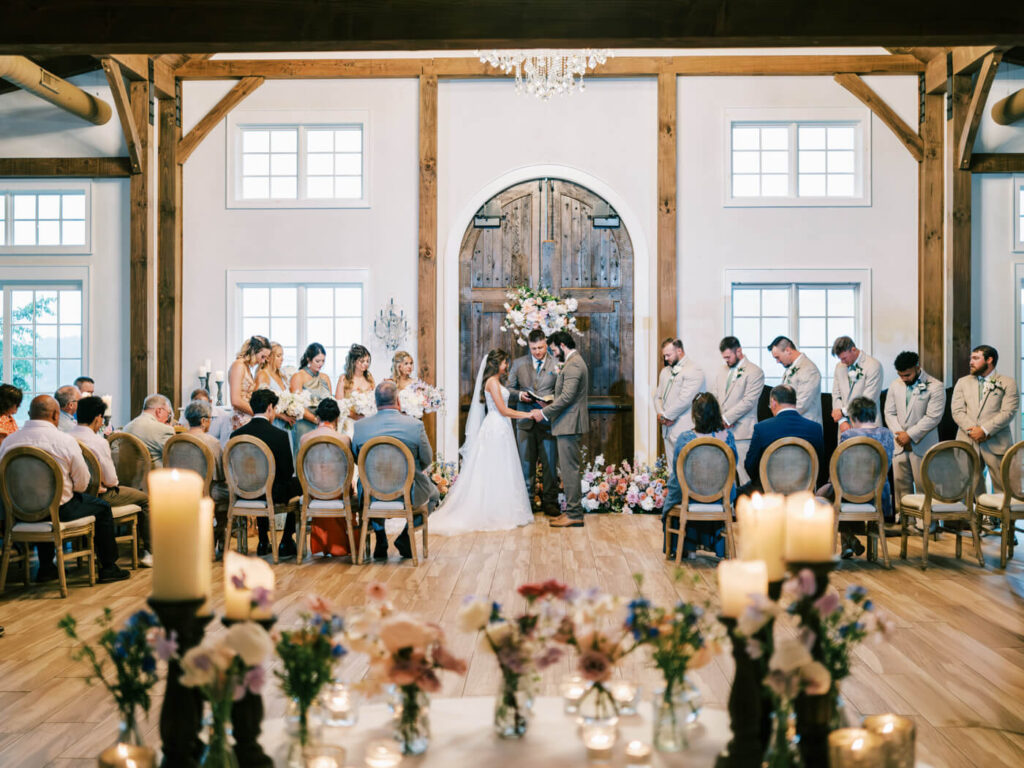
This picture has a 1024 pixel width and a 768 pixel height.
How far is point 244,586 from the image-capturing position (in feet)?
4.85

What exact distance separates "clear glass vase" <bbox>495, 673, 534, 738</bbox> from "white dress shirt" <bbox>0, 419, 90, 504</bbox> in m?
4.52

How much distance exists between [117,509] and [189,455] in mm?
589

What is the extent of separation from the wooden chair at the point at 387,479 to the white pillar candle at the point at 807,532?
487 cm

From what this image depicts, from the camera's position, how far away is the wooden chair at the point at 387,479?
6.25m

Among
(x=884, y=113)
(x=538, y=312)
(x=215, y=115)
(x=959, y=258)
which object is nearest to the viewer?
(x=959, y=258)

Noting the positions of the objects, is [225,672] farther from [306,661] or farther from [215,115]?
[215,115]

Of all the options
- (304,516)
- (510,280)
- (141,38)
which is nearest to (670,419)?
(510,280)

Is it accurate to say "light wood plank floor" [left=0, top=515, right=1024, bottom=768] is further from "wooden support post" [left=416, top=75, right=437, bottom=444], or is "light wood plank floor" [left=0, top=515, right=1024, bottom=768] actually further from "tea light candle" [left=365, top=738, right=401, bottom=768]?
"wooden support post" [left=416, top=75, right=437, bottom=444]

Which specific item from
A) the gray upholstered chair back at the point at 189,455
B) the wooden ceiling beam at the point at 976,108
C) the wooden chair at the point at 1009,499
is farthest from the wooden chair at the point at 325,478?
the wooden ceiling beam at the point at 976,108

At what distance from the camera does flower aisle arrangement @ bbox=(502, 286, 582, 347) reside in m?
9.44

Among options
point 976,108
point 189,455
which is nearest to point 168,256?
point 189,455

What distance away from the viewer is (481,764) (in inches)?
62.3

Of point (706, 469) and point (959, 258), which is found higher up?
point (959, 258)

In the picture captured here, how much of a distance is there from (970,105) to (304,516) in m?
7.45
